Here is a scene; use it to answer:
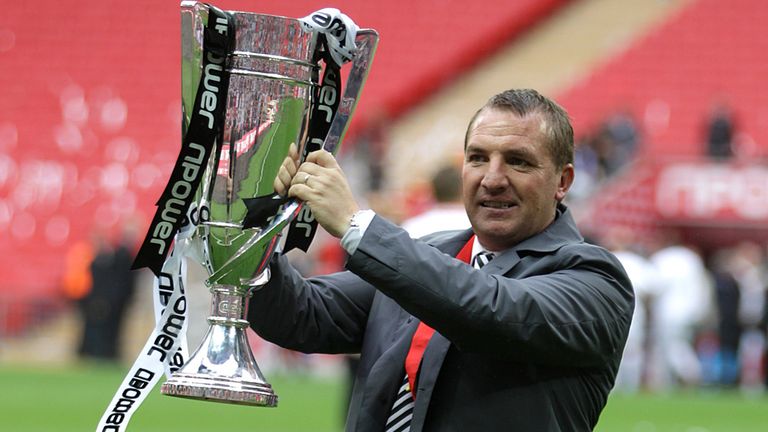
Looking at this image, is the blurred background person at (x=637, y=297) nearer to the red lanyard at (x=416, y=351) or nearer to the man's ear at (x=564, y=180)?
the man's ear at (x=564, y=180)

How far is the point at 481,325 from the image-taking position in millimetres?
3156

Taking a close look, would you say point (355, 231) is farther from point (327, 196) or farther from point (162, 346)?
point (162, 346)

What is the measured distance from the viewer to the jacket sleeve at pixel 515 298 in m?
3.12

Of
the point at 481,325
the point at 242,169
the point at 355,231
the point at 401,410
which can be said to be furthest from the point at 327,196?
the point at 401,410

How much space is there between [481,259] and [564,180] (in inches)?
10.9

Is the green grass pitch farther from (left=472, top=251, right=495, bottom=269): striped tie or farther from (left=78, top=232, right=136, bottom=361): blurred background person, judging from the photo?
(left=472, top=251, right=495, bottom=269): striped tie

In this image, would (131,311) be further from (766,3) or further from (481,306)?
(481,306)

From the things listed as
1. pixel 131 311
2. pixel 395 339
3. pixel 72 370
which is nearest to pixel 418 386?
pixel 395 339

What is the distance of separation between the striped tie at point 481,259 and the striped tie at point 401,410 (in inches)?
12.7

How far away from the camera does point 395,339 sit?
141 inches

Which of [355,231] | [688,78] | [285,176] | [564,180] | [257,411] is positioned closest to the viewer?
[355,231]

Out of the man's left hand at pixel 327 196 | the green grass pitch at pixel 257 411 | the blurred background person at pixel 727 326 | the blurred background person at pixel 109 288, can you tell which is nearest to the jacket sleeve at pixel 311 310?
the man's left hand at pixel 327 196

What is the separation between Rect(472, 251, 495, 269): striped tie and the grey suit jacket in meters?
0.07

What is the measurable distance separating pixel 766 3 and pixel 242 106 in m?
23.2
